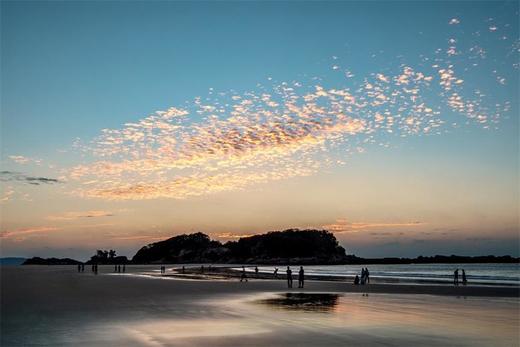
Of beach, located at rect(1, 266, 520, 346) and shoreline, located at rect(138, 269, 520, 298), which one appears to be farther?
shoreline, located at rect(138, 269, 520, 298)

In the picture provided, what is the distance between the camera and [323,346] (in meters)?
17.5

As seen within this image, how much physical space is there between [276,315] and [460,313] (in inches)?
408

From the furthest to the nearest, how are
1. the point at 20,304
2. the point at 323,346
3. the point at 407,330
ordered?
the point at 20,304 → the point at 407,330 → the point at 323,346

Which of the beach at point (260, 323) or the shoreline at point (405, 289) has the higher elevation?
the beach at point (260, 323)

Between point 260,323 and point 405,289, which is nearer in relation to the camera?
point 260,323

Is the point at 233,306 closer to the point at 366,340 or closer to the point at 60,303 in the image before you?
the point at 60,303

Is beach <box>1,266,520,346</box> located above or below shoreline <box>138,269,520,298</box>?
above

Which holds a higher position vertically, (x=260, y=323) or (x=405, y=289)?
(x=260, y=323)

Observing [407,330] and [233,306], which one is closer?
[407,330]

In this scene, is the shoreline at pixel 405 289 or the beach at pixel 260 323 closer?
the beach at pixel 260 323

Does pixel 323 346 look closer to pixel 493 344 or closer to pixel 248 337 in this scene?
pixel 248 337

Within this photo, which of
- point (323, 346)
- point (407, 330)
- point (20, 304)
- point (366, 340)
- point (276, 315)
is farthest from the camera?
point (20, 304)

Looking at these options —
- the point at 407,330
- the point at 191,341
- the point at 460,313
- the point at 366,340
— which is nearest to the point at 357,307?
the point at 460,313

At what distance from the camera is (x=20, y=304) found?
33562mm
